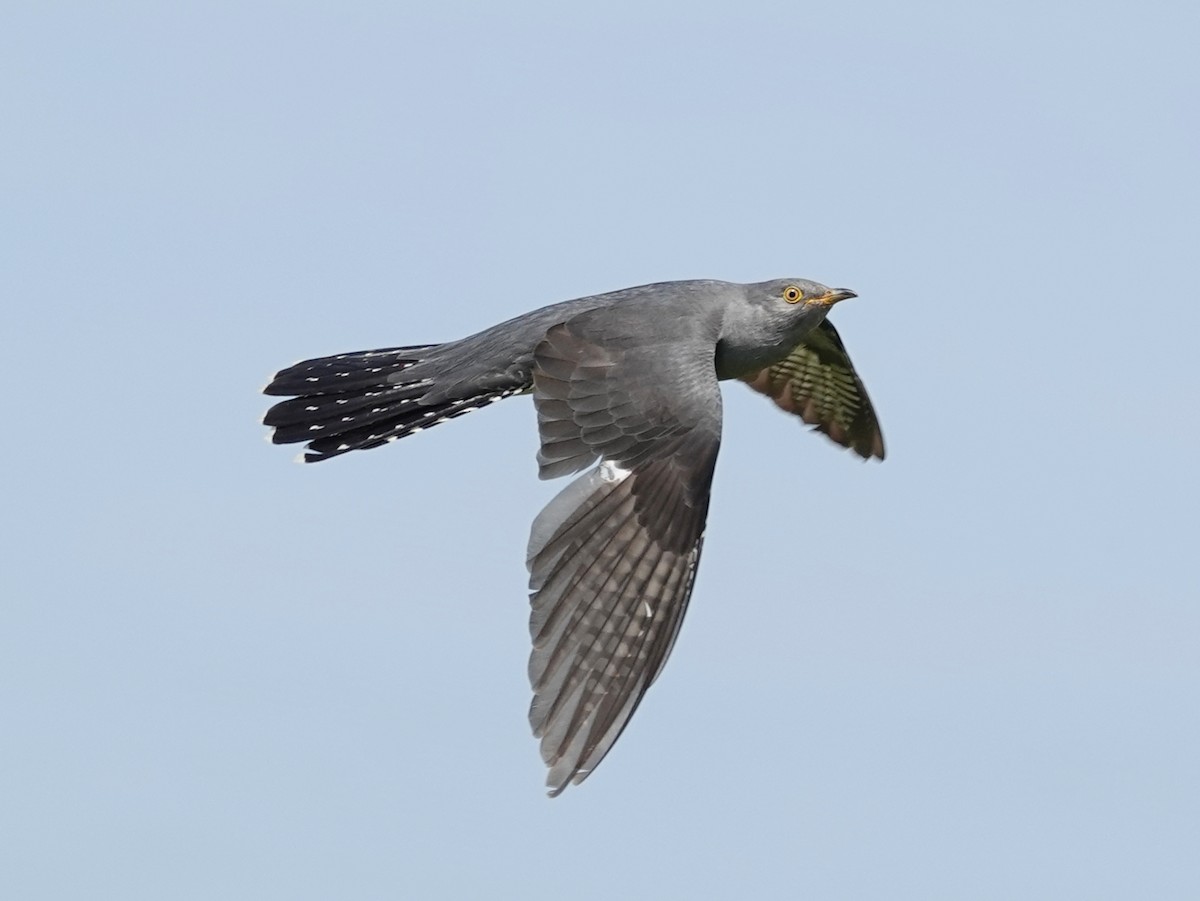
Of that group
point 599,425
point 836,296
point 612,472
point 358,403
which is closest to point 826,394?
point 836,296

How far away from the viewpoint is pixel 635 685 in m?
8.80

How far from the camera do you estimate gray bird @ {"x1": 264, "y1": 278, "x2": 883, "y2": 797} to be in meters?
8.77

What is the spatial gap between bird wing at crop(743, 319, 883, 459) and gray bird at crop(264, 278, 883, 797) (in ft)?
5.38

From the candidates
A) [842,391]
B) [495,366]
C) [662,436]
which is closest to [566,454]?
[662,436]

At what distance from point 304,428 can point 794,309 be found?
2.82m

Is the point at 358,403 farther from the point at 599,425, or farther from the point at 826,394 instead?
the point at 826,394

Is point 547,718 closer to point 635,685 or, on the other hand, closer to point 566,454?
point 635,685

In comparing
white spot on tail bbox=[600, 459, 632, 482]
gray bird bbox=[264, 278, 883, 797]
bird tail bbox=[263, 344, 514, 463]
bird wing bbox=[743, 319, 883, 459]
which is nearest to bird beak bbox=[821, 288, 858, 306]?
gray bird bbox=[264, 278, 883, 797]

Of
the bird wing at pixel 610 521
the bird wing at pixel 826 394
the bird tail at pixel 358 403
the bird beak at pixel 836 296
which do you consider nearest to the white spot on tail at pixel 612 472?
the bird wing at pixel 610 521

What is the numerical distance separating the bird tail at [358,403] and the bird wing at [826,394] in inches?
107

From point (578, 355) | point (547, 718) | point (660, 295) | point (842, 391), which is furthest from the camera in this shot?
point (842, 391)

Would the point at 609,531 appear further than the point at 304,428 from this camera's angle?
No

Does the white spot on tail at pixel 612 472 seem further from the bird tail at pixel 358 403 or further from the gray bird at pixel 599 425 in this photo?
the bird tail at pixel 358 403

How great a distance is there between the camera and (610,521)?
9.22 meters
